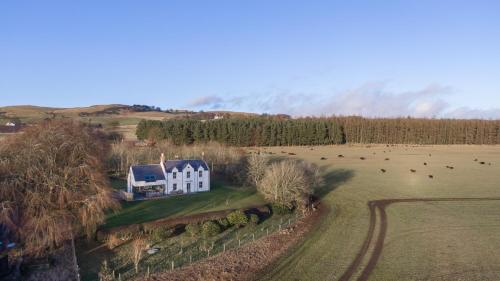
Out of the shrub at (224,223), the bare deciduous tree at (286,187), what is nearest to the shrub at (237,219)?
the shrub at (224,223)

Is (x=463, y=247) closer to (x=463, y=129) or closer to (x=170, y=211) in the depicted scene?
(x=170, y=211)

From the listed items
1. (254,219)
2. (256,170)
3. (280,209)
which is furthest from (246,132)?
(254,219)

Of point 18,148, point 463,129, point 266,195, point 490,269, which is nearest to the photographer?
point 490,269

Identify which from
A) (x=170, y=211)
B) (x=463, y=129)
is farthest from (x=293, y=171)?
(x=463, y=129)

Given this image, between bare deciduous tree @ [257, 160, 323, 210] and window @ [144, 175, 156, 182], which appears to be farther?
window @ [144, 175, 156, 182]

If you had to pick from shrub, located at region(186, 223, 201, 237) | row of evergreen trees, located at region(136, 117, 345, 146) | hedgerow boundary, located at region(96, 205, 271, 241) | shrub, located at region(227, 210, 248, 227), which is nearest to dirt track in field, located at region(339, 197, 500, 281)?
shrub, located at region(227, 210, 248, 227)

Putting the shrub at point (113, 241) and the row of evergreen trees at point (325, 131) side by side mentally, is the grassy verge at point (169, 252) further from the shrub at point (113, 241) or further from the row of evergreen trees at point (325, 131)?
the row of evergreen trees at point (325, 131)

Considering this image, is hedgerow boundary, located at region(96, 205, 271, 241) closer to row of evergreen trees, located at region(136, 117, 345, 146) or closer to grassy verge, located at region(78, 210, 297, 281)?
grassy verge, located at region(78, 210, 297, 281)
